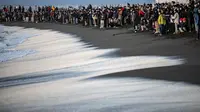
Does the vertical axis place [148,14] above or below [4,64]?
above

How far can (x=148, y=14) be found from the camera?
27.7 m

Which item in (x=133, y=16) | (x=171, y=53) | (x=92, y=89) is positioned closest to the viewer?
(x=92, y=89)

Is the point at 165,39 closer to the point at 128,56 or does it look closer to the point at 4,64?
the point at 128,56

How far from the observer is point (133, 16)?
3019 cm

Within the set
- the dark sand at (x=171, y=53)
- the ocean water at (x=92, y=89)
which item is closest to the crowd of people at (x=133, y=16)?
the dark sand at (x=171, y=53)

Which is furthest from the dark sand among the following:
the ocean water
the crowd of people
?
the crowd of people

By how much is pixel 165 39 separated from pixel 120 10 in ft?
40.5

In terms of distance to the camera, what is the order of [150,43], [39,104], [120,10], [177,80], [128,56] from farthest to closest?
[120,10]
[150,43]
[128,56]
[177,80]
[39,104]

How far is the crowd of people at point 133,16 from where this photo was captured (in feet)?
74.6

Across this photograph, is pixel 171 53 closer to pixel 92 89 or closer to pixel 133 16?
pixel 92 89

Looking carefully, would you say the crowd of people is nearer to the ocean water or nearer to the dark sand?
the dark sand

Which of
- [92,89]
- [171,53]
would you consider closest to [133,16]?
[171,53]

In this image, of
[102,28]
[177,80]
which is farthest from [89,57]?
[102,28]

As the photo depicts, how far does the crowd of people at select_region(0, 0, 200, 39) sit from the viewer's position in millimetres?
22752
